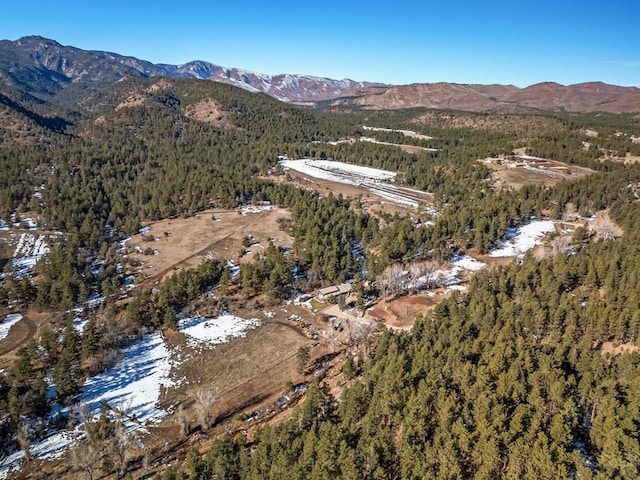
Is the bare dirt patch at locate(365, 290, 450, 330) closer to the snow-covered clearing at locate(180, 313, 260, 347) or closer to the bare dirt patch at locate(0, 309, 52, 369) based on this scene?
the snow-covered clearing at locate(180, 313, 260, 347)

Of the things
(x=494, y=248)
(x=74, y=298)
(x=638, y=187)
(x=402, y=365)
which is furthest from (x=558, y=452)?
(x=638, y=187)

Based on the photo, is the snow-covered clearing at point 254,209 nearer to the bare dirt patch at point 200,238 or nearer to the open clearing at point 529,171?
the bare dirt patch at point 200,238

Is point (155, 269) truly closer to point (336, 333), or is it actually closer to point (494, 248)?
point (336, 333)

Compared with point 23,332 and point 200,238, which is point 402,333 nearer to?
point 23,332

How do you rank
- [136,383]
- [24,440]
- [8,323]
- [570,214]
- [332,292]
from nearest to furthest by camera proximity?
[24,440], [136,383], [8,323], [332,292], [570,214]

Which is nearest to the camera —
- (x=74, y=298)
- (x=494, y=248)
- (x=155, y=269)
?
(x=74, y=298)

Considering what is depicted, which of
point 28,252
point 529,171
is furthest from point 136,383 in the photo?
point 529,171
